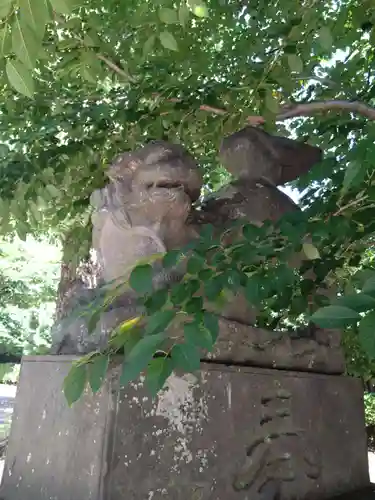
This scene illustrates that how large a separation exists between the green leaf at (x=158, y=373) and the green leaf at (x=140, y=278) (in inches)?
9.5

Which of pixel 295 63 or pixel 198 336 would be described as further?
pixel 295 63

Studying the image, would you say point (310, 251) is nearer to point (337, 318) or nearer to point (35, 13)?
point (337, 318)

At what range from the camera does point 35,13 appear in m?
1.18

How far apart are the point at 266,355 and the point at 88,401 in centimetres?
79

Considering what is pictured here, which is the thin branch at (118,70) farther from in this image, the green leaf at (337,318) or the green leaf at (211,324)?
the green leaf at (337,318)

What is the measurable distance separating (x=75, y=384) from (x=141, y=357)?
32 cm

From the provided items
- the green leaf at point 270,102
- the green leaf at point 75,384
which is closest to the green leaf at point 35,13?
the green leaf at point 75,384

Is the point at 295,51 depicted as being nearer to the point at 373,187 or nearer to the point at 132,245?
the point at 373,187

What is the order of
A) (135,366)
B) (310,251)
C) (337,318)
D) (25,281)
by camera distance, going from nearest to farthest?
(337,318)
(135,366)
(310,251)
(25,281)

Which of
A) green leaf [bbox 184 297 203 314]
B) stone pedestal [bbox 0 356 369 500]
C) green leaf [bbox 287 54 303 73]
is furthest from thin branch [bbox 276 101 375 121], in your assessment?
green leaf [bbox 184 297 203 314]

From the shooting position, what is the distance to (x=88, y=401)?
5.74ft

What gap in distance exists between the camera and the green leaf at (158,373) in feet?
3.93

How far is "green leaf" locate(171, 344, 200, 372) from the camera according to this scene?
120cm

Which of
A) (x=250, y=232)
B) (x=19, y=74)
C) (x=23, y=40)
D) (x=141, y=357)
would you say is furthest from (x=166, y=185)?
(x=141, y=357)
